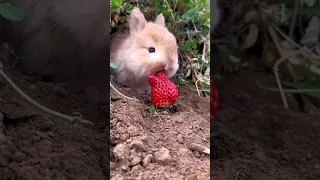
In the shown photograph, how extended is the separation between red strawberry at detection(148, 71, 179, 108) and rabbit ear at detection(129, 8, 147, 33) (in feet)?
0.31

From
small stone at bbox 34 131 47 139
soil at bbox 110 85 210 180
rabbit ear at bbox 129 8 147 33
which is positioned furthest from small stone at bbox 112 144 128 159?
rabbit ear at bbox 129 8 147 33

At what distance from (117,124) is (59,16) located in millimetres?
216

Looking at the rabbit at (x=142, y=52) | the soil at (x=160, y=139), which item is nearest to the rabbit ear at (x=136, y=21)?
the rabbit at (x=142, y=52)

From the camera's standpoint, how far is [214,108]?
65 cm

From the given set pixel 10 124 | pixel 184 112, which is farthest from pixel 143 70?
pixel 10 124

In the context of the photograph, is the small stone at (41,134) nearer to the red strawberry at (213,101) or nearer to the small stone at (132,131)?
the small stone at (132,131)

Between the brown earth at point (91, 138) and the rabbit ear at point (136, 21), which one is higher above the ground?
the rabbit ear at point (136, 21)

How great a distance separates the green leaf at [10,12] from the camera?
2.01 ft

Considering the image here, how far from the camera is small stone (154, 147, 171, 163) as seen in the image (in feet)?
1.78

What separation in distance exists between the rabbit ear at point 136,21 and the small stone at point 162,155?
9.6 inches

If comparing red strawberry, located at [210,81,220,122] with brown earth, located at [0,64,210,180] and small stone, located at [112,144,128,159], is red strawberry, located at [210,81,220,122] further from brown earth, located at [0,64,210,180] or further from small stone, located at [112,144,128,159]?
small stone, located at [112,144,128,159]

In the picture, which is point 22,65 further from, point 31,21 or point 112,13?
point 112,13

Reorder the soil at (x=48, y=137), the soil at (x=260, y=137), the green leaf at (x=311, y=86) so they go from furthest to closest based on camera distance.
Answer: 1. the green leaf at (x=311, y=86)
2. the soil at (x=260, y=137)
3. the soil at (x=48, y=137)

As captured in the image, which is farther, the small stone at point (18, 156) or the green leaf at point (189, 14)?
the green leaf at point (189, 14)
